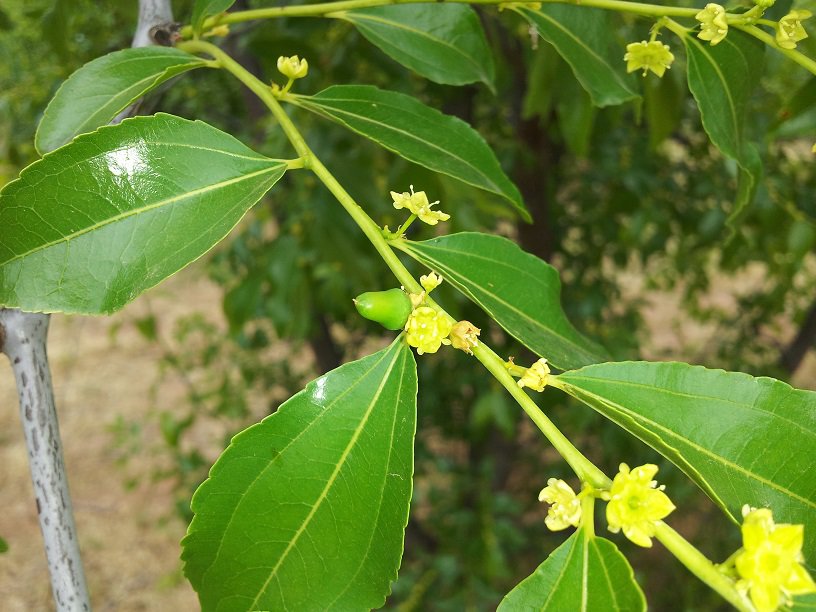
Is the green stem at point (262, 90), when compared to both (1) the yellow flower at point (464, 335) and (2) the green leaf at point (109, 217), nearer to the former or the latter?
(2) the green leaf at point (109, 217)

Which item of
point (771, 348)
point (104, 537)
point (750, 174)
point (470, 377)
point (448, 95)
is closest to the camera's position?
point (750, 174)

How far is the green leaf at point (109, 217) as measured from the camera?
0.46 metres

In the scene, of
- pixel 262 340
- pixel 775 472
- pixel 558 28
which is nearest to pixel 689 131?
pixel 262 340

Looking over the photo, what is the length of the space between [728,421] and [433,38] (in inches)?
18.9

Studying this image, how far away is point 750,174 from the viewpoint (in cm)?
64

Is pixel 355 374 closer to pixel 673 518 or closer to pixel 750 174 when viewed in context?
pixel 750 174

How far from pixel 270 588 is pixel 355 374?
0.14 meters

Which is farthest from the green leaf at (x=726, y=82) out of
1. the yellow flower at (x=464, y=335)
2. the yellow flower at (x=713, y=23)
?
the yellow flower at (x=464, y=335)

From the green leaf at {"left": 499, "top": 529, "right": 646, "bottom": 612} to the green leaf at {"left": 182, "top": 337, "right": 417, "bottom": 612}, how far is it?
3.3 inches

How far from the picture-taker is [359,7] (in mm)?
641

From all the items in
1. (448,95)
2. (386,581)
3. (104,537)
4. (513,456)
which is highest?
(386,581)

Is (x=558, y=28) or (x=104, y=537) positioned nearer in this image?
(x=558, y=28)

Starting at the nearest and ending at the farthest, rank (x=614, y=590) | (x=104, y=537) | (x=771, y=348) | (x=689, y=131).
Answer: (x=614, y=590) → (x=689, y=131) → (x=771, y=348) → (x=104, y=537)

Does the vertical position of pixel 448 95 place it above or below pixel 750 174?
below
